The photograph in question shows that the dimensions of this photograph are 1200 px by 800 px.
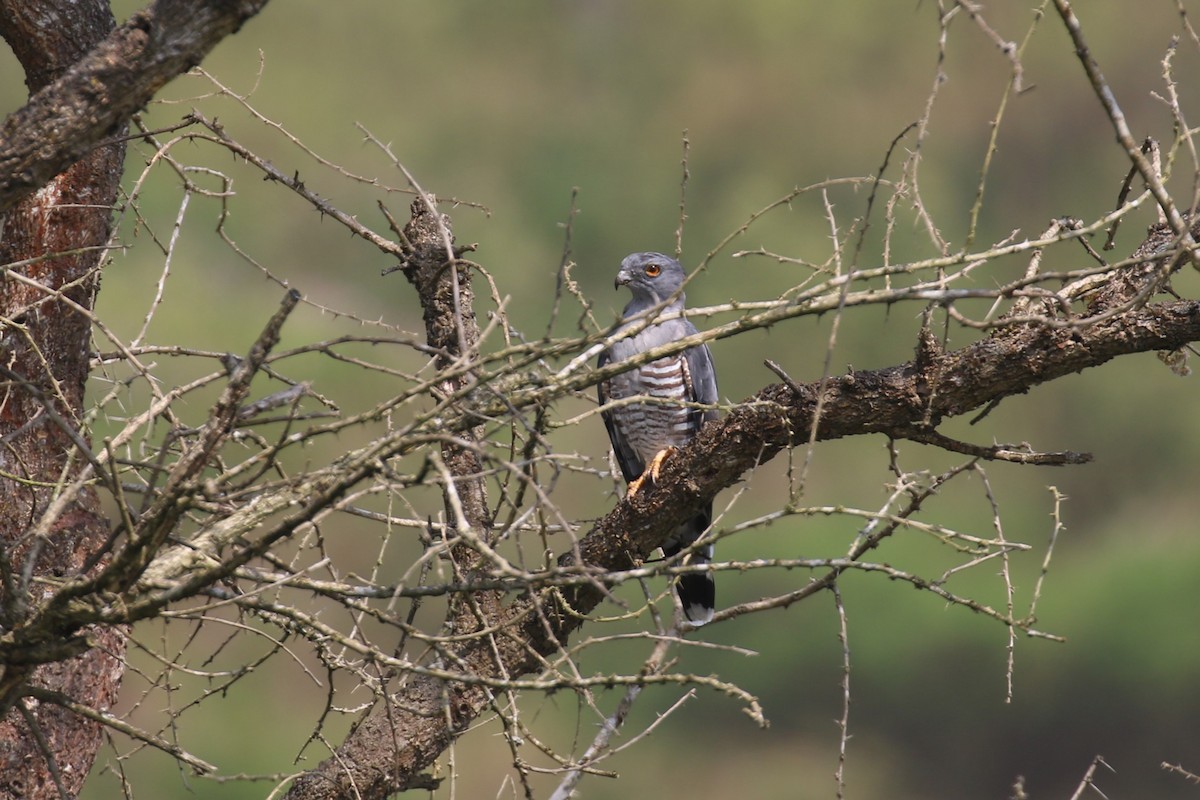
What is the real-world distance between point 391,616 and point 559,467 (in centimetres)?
34

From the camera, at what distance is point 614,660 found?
8898mm

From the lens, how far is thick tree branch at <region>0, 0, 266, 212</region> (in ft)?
5.78

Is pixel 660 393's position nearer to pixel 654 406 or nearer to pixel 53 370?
pixel 654 406

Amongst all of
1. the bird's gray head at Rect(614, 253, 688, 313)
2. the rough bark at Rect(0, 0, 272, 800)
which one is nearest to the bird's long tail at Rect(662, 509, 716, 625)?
the bird's gray head at Rect(614, 253, 688, 313)

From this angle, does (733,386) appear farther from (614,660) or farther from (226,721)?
(226,721)

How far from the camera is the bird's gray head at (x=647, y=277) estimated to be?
13.9 ft

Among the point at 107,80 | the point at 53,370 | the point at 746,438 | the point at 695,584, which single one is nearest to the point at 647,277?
the point at 695,584

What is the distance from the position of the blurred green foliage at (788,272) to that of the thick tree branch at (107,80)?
6379 mm

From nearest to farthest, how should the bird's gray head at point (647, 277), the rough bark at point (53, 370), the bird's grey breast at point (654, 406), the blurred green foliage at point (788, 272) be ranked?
the rough bark at point (53, 370) < the bird's grey breast at point (654, 406) < the bird's gray head at point (647, 277) < the blurred green foliage at point (788, 272)

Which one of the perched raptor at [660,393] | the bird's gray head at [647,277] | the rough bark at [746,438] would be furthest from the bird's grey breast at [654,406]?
the rough bark at [746,438]

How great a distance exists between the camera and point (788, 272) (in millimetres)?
11727

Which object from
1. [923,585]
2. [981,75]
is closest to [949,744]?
[981,75]

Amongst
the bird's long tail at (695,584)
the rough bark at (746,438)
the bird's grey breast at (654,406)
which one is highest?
the bird's grey breast at (654,406)

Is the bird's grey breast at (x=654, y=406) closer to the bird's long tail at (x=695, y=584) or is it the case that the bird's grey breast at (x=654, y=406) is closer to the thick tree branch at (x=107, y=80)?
the bird's long tail at (x=695, y=584)
